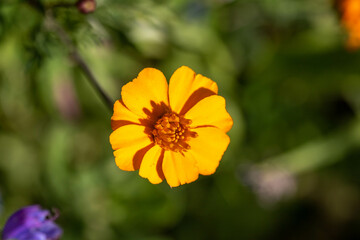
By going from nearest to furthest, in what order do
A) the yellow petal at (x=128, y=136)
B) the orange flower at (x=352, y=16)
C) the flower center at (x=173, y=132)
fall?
1. the yellow petal at (x=128, y=136)
2. the flower center at (x=173, y=132)
3. the orange flower at (x=352, y=16)

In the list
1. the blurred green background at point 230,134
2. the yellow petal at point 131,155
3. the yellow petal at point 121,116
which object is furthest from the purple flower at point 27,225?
the blurred green background at point 230,134

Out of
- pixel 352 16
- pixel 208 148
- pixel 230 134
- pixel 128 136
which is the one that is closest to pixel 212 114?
pixel 208 148

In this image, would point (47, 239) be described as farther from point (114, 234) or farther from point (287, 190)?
point (287, 190)

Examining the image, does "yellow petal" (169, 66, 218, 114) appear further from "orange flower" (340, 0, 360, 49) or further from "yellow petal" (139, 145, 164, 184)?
"orange flower" (340, 0, 360, 49)

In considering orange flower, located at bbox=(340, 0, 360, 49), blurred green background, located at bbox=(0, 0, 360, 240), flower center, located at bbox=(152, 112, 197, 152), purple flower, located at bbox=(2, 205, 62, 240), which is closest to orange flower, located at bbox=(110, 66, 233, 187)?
flower center, located at bbox=(152, 112, 197, 152)

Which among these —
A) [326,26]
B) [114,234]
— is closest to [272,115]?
[326,26]

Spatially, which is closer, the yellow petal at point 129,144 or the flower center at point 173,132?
the yellow petal at point 129,144

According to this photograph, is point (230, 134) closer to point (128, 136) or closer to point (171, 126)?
point (171, 126)

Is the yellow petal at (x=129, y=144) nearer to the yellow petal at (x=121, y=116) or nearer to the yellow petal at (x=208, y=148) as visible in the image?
the yellow petal at (x=121, y=116)
